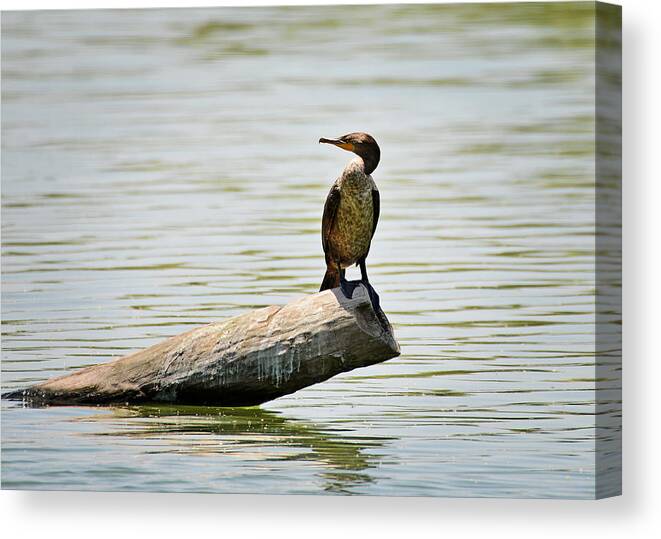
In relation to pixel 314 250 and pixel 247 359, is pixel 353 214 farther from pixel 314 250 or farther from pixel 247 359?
pixel 247 359

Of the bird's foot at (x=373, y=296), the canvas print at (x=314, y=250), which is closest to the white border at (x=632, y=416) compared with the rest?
the canvas print at (x=314, y=250)

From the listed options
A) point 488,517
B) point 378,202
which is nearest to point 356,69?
point 378,202

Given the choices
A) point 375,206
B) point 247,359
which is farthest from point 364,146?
point 247,359

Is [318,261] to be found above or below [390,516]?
above

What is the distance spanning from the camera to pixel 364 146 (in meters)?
7.50

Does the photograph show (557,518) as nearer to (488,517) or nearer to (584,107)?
(488,517)

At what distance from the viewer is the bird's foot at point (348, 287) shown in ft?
23.9

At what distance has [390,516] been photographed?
752cm

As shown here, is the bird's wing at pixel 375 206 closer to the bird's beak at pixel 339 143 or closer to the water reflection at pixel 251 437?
the bird's beak at pixel 339 143

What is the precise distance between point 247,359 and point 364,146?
104 cm

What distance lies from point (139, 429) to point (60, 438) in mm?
370

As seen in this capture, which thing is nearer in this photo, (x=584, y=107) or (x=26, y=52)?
(x=584, y=107)

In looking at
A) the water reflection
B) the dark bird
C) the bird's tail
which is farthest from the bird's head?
the water reflection

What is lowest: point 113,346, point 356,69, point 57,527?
point 57,527
